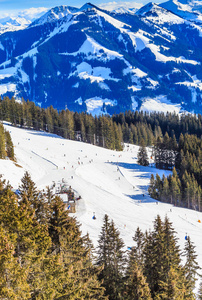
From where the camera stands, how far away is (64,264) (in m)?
21.3

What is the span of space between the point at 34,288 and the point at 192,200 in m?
66.9

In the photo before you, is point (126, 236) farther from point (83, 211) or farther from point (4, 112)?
point (4, 112)

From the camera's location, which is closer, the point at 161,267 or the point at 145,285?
the point at 145,285

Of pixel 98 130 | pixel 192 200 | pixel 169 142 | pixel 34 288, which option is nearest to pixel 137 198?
pixel 192 200

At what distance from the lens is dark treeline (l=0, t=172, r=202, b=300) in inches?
548

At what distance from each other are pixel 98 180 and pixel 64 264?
55959 millimetres

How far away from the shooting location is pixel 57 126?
5610 inches

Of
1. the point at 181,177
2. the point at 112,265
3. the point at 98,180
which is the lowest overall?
the point at 181,177

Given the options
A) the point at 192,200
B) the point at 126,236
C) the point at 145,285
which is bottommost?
the point at 192,200

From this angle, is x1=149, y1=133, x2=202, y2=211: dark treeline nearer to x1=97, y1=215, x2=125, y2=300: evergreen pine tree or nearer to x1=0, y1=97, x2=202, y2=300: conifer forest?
x1=0, y1=97, x2=202, y2=300: conifer forest

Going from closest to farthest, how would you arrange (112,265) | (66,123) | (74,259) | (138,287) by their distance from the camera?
(138,287)
(74,259)
(112,265)
(66,123)

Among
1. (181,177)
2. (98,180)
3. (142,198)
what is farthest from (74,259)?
(181,177)

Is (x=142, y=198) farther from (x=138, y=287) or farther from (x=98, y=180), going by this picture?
(x=138, y=287)

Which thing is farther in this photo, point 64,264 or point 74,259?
point 74,259
